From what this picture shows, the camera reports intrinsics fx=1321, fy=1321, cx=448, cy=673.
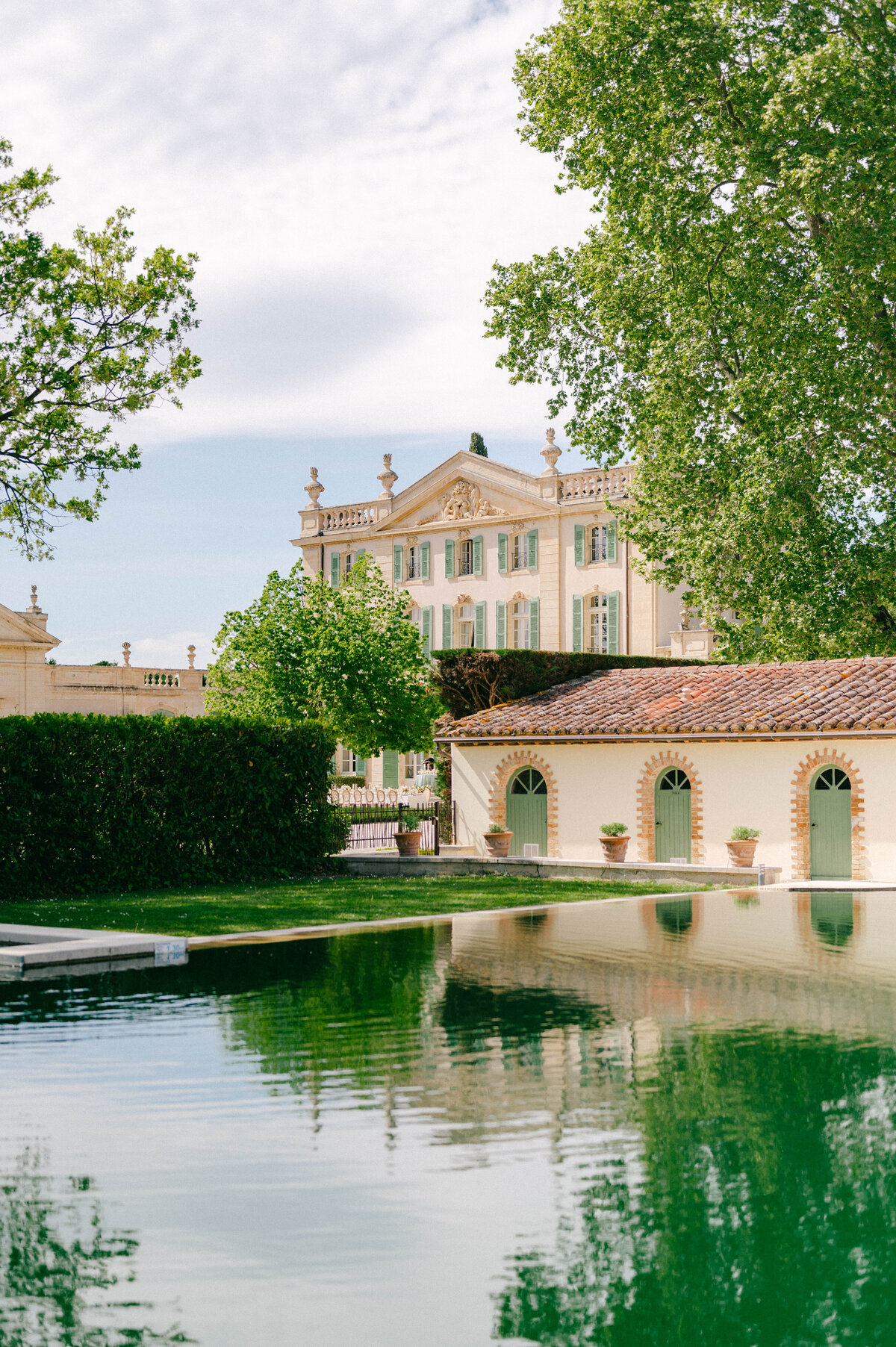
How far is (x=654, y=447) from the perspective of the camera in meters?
28.5

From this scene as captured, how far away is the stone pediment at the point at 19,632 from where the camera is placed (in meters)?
57.1

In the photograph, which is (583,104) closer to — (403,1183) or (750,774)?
(750,774)

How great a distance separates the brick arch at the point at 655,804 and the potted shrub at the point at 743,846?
3.95ft

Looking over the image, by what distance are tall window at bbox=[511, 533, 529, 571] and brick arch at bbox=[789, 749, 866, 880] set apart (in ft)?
97.3

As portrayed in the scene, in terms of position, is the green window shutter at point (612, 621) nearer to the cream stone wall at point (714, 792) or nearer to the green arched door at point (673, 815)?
the cream stone wall at point (714, 792)

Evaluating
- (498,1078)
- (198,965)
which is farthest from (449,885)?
(498,1078)

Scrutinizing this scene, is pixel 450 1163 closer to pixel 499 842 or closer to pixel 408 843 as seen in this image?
pixel 499 842

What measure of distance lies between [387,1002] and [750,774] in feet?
49.9

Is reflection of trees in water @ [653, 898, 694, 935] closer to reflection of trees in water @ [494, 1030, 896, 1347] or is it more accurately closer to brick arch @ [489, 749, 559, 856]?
brick arch @ [489, 749, 559, 856]

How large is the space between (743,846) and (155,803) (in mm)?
10786

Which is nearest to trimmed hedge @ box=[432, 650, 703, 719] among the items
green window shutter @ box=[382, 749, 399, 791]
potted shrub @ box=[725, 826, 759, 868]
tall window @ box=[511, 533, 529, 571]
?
potted shrub @ box=[725, 826, 759, 868]

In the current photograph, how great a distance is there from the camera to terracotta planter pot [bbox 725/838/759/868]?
967 inches

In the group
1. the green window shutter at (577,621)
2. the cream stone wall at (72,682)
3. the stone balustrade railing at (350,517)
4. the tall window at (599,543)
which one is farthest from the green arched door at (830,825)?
the cream stone wall at (72,682)

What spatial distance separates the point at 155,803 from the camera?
23.5 metres
